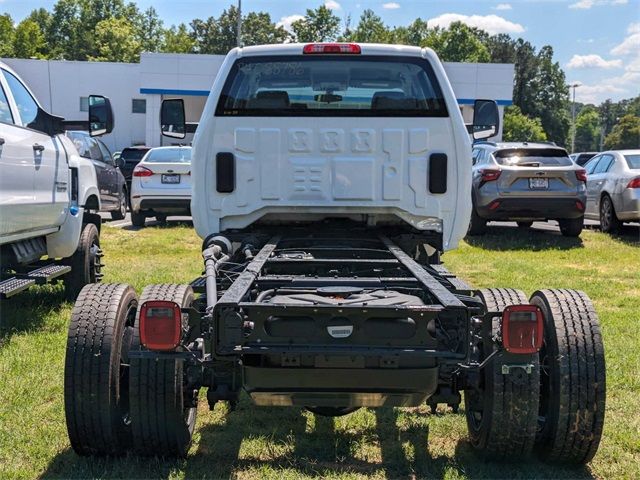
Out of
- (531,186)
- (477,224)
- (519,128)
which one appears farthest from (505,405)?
(519,128)

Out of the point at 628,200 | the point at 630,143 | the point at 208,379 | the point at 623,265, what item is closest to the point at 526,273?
the point at 623,265

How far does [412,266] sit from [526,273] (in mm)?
5570

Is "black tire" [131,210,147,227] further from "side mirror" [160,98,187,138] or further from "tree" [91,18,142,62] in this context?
"tree" [91,18,142,62]

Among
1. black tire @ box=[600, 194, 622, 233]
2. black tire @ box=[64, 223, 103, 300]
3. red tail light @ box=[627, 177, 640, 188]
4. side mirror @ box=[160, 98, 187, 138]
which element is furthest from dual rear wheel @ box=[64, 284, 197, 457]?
black tire @ box=[600, 194, 622, 233]

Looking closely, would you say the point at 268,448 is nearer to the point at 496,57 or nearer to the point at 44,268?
the point at 44,268

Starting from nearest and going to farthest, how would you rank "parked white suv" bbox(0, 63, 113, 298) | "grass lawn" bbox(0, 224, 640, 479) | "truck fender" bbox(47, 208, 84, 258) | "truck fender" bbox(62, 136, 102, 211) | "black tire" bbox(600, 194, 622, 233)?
"grass lawn" bbox(0, 224, 640, 479) → "parked white suv" bbox(0, 63, 113, 298) → "truck fender" bbox(47, 208, 84, 258) → "truck fender" bbox(62, 136, 102, 211) → "black tire" bbox(600, 194, 622, 233)

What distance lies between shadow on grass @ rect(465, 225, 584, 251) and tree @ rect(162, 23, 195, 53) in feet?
221

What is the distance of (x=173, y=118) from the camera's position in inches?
235

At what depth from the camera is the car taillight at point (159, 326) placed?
305 centimetres

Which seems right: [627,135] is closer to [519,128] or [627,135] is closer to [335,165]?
[519,128]

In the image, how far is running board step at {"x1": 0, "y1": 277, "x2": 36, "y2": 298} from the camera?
514cm

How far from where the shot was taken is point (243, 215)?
5023 mm

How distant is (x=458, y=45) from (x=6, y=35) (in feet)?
142

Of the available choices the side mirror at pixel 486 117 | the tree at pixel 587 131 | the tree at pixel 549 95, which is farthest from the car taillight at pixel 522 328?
the tree at pixel 587 131
